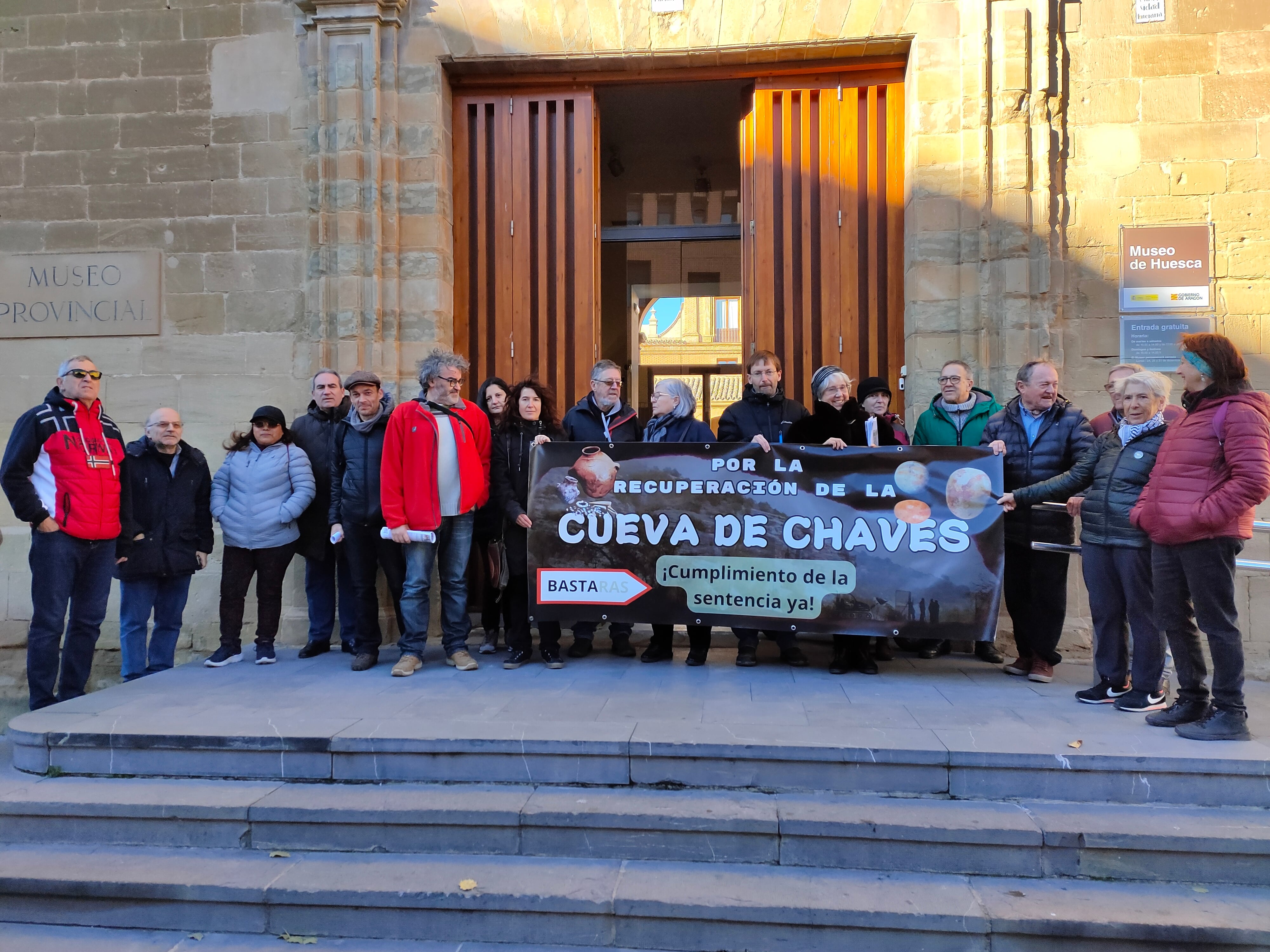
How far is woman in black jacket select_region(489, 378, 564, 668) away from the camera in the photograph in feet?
17.3

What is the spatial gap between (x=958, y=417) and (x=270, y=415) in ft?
14.4

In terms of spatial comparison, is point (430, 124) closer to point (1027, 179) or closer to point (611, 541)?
point (611, 541)

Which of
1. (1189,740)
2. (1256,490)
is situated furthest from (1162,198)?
(1189,740)

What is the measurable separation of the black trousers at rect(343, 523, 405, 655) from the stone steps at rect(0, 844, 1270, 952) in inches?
81.6

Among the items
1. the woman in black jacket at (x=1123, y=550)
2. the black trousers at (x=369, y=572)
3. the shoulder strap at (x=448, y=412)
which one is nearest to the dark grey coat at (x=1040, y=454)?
the woman in black jacket at (x=1123, y=550)

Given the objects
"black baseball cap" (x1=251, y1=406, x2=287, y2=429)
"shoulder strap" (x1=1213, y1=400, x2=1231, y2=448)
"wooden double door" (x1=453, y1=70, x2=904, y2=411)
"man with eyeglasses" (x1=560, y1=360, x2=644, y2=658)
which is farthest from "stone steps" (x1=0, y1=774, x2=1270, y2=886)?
"wooden double door" (x1=453, y1=70, x2=904, y2=411)

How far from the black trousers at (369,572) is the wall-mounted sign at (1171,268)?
5.32 metres

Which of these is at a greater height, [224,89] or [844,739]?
[224,89]

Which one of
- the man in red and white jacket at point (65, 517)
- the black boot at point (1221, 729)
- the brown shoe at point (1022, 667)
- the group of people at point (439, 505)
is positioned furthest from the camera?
the brown shoe at point (1022, 667)

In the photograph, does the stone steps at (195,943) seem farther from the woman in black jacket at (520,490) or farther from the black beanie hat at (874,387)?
the black beanie hat at (874,387)

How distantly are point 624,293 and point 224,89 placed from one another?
596cm

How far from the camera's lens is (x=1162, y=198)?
599 cm

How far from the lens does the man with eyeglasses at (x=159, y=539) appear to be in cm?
534

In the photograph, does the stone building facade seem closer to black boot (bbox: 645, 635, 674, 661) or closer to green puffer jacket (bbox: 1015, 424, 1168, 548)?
green puffer jacket (bbox: 1015, 424, 1168, 548)
